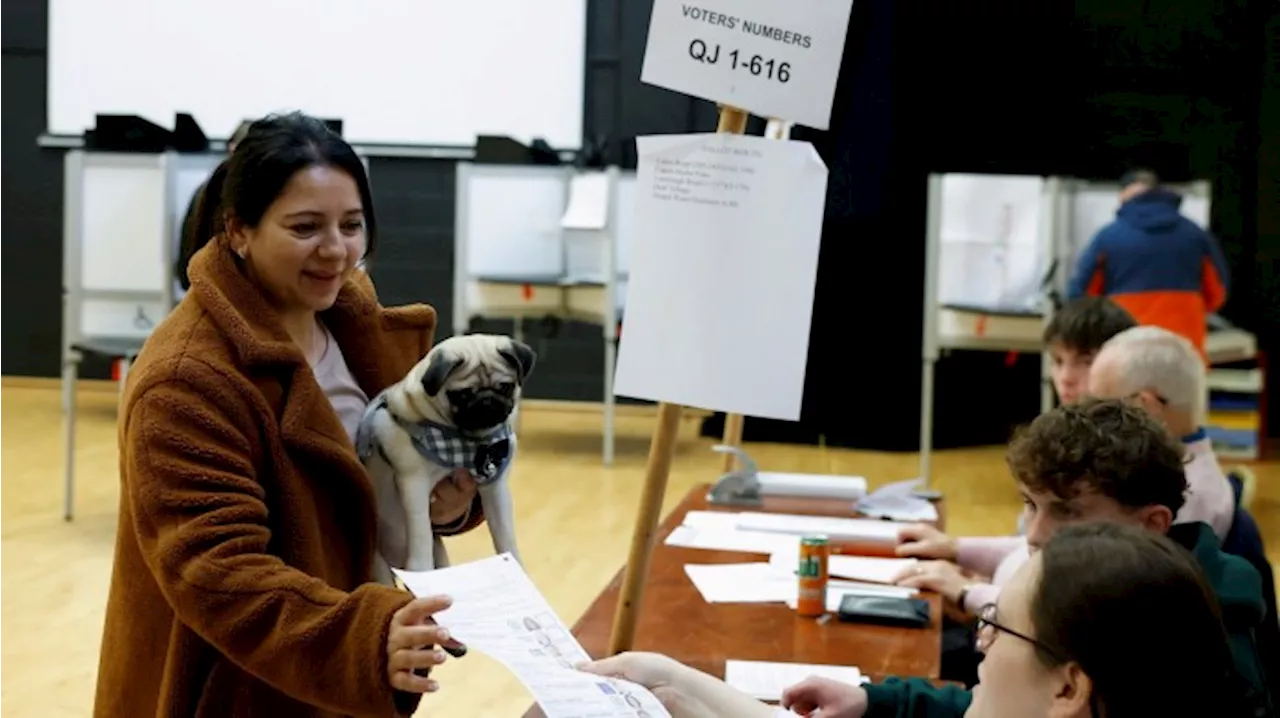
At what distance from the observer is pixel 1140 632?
A: 1.19 metres

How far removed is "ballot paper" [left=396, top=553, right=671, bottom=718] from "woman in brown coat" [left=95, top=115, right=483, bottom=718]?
39 millimetres

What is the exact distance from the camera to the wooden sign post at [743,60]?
1982 mm

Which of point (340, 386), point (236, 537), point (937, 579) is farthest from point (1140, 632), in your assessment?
point (937, 579)

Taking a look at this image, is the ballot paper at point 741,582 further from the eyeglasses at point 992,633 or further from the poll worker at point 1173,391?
the eyeglasses at point 992,633

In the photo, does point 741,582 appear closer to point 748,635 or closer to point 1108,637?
point 748,635

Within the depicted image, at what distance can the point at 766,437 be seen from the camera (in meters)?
8.01

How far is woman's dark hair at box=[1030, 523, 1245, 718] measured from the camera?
1182mm

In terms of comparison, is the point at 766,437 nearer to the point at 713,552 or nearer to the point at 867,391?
the point at 867,391

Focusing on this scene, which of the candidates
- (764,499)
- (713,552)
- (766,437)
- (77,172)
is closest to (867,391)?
(766,437)

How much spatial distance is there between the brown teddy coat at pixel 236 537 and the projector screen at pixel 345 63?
653cm

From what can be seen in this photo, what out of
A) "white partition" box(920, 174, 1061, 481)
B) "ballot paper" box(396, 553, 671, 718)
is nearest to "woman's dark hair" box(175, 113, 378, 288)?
"ballot paper" box(396, 553, 671, 718)

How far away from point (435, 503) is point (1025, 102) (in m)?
6.77

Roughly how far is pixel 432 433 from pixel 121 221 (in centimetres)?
457

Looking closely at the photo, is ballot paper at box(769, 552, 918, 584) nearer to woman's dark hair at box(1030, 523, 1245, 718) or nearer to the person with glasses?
the person with glasses
